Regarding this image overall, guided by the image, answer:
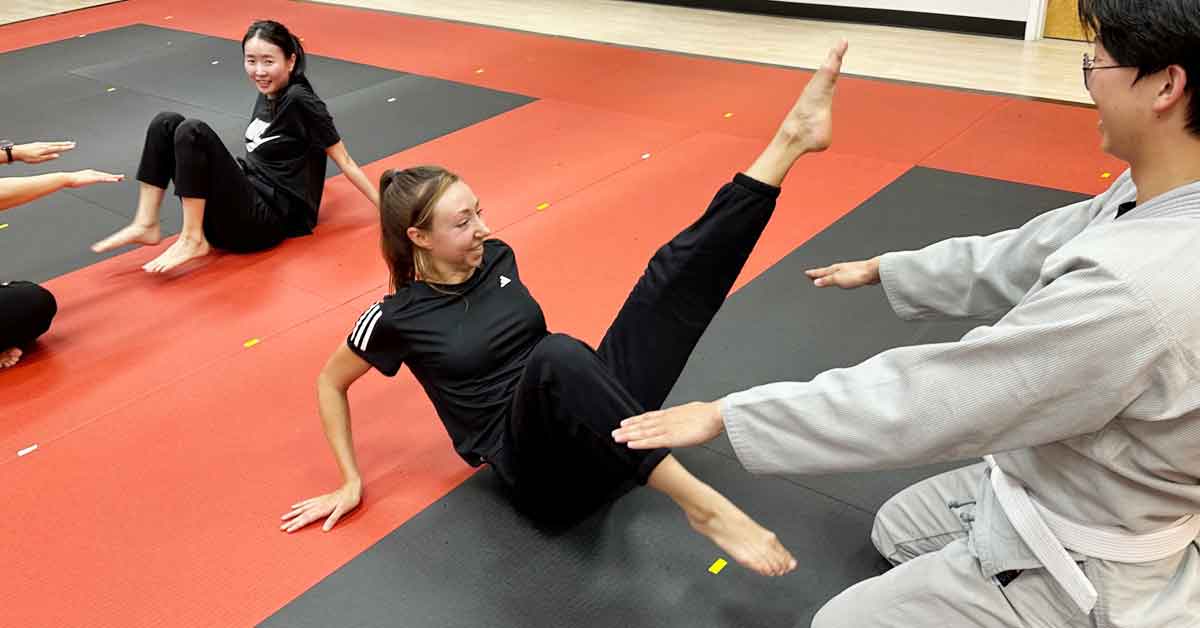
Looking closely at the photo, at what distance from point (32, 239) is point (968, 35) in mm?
5816

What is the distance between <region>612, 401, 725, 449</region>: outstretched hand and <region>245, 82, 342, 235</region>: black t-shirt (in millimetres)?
2935

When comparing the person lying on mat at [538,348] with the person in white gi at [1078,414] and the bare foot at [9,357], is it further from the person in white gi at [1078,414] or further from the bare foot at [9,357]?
the bare foot at [9,357]

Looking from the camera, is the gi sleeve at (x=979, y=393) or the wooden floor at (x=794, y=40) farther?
the wooden floor at (x=794, y=40)

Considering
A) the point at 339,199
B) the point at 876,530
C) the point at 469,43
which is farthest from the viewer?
the point at 469,43

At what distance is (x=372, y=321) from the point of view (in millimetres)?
2289

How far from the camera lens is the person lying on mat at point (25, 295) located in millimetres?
3238

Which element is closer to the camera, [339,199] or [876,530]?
[876,530]

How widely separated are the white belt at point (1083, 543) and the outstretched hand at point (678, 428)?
52 cm

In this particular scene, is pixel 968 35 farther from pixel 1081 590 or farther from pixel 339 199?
pixel 1081 590

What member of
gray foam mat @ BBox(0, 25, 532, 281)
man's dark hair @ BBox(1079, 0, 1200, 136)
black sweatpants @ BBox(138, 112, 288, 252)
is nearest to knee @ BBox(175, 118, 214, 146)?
black sweatpants @ BBox(138, 112, 288, 252)

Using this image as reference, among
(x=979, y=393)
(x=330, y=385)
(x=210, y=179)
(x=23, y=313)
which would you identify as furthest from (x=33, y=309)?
(x=979, y=393)

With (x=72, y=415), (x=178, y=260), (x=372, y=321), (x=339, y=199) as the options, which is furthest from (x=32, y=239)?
(x=372, y=321)

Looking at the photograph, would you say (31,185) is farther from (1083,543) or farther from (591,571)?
(1083,543)

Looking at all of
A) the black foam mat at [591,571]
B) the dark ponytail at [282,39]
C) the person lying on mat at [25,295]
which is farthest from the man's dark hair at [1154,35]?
the dark ponytail at [282,39]
